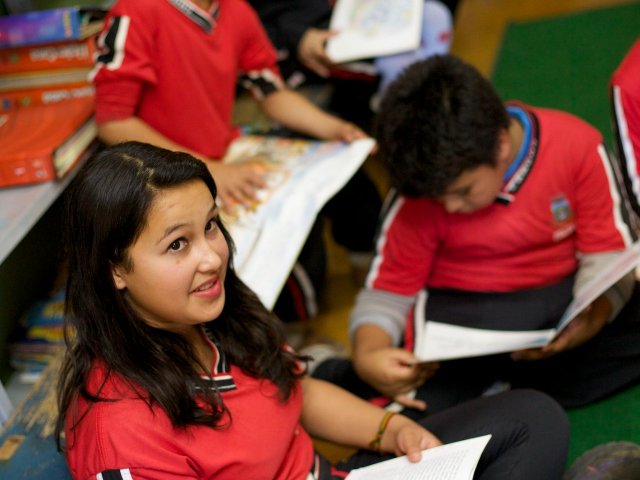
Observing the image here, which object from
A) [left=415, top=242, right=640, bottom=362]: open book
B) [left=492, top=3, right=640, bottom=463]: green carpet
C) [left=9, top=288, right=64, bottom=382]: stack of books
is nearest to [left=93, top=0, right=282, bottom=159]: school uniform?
[left=9, top=288, right=64, bottom=382]: stack of books

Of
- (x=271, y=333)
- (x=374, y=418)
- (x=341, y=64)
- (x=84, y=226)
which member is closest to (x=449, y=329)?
(x=374, y=418)

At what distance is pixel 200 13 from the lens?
1.44 meters

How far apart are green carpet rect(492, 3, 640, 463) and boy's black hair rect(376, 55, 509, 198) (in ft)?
3.81

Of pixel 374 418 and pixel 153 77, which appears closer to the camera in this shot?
pixel 374 418

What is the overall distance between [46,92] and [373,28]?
2.96 ft

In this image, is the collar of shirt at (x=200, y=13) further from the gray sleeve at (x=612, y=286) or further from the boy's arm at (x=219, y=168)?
the gray sleeve at (x=612, y=286)

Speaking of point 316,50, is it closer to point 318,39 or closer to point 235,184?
point 318,39

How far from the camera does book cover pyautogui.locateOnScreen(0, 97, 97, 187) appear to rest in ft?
4.06

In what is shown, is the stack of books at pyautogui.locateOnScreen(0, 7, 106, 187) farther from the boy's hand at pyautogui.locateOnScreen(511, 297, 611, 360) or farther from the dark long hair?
the boy's hand at pyautogui.locateOnScreen(511, 297, 611, 360)

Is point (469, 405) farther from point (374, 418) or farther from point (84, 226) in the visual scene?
point (84, 226)

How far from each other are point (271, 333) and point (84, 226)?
0.35m

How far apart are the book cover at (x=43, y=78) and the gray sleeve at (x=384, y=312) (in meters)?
0.73

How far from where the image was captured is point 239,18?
155 centimetres

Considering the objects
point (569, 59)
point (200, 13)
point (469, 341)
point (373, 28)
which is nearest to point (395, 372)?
point (469, 341)
